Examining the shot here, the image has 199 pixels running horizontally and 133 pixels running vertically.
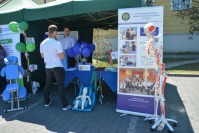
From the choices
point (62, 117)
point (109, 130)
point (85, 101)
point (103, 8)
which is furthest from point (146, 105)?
point (103, 8)

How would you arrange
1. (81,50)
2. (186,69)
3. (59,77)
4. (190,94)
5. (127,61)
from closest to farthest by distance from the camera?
(127,61) → (59,77) → (81,50) → (190,94) → (186,69)

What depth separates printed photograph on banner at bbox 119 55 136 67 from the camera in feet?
16.4

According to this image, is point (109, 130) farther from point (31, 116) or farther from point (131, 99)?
point (31, 116)

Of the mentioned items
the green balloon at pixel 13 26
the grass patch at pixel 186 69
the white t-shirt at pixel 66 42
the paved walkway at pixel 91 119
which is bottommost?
the paved walkway at pixel 91 119

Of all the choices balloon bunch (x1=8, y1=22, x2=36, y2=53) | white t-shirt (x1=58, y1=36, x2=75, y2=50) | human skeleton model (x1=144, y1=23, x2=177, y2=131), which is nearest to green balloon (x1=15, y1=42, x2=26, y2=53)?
balloon bunch (x1=8, y1=22, x2=36, y2=53)

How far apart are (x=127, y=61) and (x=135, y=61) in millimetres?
185

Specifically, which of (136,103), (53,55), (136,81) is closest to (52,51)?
(53,55)

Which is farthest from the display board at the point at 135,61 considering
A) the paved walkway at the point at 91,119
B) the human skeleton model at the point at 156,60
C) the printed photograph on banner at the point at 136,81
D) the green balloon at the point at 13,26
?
the green balloon at the point at 13,26

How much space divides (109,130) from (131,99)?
1000 mm

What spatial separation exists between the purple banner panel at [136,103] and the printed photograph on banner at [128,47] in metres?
0.99

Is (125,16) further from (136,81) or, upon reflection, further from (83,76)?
(83,76)

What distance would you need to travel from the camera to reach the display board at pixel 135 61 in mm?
4809

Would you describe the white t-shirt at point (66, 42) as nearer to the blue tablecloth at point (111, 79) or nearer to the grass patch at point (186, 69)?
the blue tablecloth at point (111, 79)

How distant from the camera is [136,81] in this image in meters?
5.04
